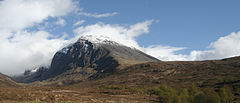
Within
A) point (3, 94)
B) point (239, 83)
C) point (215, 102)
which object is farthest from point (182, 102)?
point (239, 83)

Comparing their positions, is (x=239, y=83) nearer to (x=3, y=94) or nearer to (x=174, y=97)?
(x=174, y=97)

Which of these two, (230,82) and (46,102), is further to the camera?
(230,82)

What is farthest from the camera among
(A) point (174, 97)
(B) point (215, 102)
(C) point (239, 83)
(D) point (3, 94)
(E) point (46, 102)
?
(C) point (239, 83)

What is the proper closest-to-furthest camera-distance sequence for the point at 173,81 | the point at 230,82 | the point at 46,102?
1. the point at 46,102
2. the point at 230,82
3. the point at 173,81

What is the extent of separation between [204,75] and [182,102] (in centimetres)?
12012

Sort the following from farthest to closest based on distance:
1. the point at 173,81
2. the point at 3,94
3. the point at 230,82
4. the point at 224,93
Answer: the point at 173,81 → the point at 230,82 → the point at 224,93 → the point at 3,94

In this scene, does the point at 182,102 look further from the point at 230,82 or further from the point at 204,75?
the point at 204,75

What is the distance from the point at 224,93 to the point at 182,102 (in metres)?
18.9

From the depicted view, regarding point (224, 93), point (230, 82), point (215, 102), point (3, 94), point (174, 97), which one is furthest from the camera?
point (230, 82)

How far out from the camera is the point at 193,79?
7170 inches

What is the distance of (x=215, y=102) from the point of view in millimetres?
75312

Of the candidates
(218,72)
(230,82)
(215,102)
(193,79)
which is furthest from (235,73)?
(215,102)

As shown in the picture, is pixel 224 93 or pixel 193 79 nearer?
pixel 224 93

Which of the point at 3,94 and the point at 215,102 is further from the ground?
the point at 3,94
